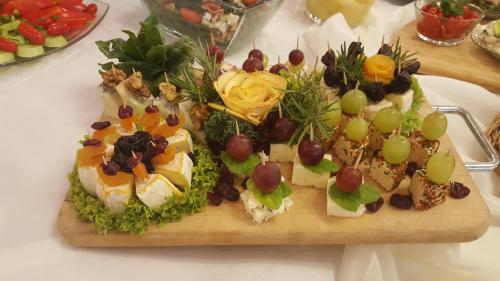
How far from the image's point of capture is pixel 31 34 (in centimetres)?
155

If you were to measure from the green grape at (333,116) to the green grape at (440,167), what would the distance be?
24cm

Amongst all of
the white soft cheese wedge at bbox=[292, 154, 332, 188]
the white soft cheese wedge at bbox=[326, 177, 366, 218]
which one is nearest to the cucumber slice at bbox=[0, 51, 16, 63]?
the white soft cheese wedge at bbox=[292, 154, 332, 188]

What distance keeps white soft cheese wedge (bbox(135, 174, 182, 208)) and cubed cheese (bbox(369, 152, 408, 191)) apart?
49 cm

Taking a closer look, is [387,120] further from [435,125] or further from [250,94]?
[250,94]

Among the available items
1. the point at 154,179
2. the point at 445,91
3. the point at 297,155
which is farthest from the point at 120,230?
the point at 445,91

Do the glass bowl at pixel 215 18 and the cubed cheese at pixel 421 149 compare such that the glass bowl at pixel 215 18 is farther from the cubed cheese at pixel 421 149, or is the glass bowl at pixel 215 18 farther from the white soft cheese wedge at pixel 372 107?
the cubed cheese at pixel 421 149

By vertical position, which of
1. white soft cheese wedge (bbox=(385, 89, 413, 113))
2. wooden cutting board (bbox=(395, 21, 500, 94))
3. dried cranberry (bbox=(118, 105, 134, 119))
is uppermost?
dried cranberry (bbox=(118, 105, 134, 119))

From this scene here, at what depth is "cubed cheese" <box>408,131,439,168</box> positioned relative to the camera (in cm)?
116

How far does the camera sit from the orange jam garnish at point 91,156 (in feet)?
3.31

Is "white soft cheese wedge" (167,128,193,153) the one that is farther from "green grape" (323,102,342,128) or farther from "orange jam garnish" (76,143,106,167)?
"green grape" (323,102,342,128)

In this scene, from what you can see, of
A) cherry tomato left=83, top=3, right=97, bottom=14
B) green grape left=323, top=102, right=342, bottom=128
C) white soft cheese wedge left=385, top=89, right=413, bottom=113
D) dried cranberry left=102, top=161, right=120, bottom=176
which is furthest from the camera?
cherry tomato left=83, top=3, right=97, bottom=14

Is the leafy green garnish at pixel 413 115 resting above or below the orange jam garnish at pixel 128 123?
below

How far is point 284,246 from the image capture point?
1.09 m

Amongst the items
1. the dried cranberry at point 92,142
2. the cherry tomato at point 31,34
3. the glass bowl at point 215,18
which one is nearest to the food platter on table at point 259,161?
the dried cranberry at point 92,142
